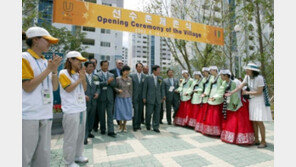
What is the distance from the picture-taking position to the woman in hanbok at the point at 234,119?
3627mm

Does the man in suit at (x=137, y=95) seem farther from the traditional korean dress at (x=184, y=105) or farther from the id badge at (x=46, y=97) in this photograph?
the id badge at (x=46, y=97)

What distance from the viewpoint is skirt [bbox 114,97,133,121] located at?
4523 millimetres

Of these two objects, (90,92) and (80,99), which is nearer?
(80,99)

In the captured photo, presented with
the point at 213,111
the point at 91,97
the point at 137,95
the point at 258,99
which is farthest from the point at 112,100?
the point at 258,99

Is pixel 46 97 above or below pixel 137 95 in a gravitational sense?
above

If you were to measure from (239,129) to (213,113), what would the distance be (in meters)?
0.77

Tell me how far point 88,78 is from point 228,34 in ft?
27.1

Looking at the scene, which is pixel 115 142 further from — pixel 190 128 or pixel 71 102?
pixel 190 128

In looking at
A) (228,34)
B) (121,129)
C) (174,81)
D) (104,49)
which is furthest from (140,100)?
(104,49)

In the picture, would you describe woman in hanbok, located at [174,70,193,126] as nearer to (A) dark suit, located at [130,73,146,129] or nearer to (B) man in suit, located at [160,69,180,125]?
(B) man in suit, located at [160,69,180,125]

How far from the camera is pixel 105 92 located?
430 cm

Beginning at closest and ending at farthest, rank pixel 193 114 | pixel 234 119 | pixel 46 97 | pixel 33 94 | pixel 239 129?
pixel 33 94 → pixel 46 97 → pixel 239 129 → pixel 234 119 → pixel 193 114

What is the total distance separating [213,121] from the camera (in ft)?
14.0

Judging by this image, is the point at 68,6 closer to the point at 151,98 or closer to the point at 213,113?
the point at 151,98
